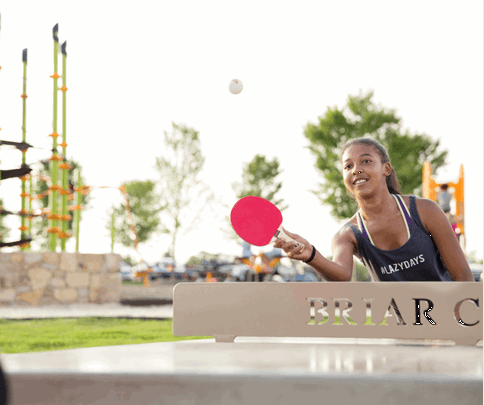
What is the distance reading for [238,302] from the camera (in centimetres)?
128

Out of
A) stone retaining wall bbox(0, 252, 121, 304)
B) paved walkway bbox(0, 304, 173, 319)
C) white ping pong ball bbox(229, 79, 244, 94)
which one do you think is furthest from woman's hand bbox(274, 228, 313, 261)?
stone retaining wall bbox(0, 252, 121, 304)

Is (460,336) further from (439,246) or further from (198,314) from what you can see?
(439,246)

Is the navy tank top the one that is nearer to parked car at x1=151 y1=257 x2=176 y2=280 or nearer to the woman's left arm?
the woman's left arm

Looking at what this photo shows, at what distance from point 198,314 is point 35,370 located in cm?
49

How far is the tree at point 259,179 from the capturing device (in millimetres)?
28844

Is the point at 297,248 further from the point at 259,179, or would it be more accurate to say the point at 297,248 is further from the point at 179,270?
the point at 259,179

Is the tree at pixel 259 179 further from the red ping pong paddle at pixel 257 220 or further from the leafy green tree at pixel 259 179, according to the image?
the red ping pong paddle at pixel 257 220

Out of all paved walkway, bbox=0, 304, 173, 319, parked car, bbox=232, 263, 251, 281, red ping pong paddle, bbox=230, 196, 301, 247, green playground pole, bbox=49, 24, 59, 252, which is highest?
green playground pole, bbox=49, 24, 59, 252

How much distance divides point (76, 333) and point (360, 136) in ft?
51.4

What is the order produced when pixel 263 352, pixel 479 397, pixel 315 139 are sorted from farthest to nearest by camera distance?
pixel 315 139
pixel 263 352
pixel 479 397

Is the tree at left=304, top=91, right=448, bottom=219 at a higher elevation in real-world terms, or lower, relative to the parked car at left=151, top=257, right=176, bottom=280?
higher

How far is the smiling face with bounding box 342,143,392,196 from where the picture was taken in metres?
1.96

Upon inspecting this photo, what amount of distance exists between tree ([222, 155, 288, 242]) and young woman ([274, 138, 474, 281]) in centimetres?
2647

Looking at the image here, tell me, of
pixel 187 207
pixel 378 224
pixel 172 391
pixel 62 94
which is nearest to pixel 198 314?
pixel 172 391
